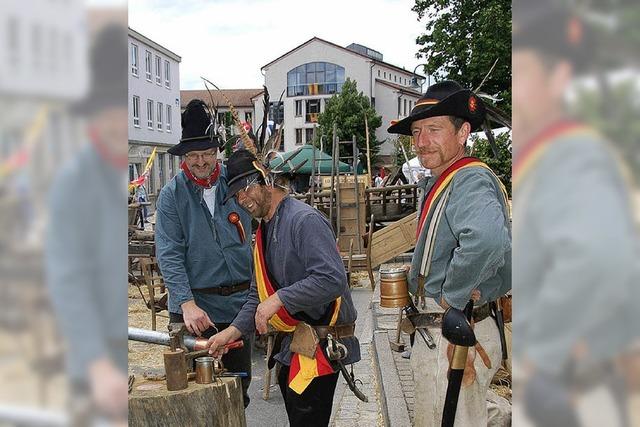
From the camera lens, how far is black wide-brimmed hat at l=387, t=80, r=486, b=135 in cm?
278

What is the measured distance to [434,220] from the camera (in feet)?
8.88

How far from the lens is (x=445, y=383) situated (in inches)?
109

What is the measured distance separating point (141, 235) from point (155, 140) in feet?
94.5

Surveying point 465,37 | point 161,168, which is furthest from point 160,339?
point 161,168

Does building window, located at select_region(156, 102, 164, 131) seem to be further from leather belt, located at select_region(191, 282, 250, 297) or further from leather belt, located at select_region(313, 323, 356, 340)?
leather belt, located at select_region(313, 323, 356, 340)

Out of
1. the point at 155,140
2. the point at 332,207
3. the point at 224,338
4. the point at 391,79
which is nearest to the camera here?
the point at 224,338

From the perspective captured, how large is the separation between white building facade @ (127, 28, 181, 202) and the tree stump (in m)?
29.4

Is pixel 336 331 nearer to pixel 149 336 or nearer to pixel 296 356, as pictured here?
pixel 296 356

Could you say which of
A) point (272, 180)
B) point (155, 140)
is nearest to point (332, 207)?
point (272, 180)
